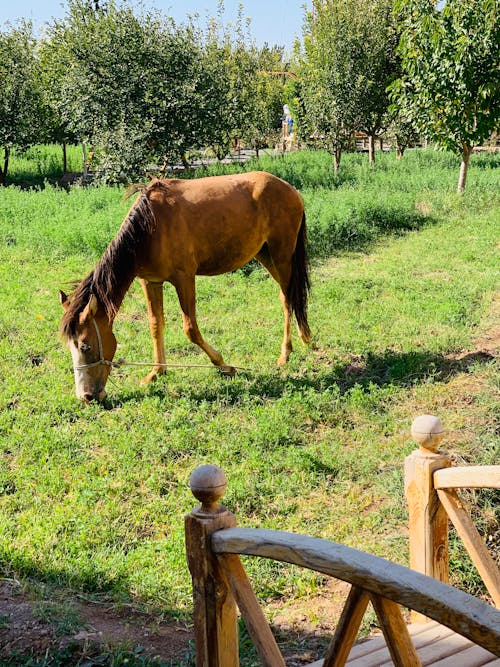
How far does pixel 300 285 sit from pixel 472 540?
538 centimetres

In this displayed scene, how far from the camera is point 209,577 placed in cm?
201

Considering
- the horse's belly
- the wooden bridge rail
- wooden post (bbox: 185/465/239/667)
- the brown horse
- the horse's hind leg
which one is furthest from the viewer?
the horse's hind leg

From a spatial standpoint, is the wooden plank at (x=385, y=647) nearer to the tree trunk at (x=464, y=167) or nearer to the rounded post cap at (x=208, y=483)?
the rounded post cap at (x=208, y=483)

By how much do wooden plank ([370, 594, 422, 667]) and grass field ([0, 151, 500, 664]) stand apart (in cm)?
232

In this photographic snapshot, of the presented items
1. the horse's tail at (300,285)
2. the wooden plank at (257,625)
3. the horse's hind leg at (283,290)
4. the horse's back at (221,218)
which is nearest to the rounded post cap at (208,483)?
the wooden plank at (257,625)

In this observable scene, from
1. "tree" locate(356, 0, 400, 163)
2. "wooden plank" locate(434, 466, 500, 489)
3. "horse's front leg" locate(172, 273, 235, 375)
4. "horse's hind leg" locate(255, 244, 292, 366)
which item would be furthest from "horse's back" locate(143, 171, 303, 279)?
"tree" locate(356, 0, 400, 163)

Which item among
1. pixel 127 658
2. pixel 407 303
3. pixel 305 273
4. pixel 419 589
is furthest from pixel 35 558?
pixel 407 303

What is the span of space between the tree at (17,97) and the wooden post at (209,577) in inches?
852

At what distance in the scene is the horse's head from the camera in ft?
19.9

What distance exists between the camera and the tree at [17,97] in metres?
21.5

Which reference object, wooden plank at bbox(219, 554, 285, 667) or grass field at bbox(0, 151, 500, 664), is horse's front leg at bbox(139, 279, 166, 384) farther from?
wooden plank at bbox(219, 554, 285, 667)

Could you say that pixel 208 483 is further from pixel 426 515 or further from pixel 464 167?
pixel 464 167

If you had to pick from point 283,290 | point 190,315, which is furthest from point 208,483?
point 283,290

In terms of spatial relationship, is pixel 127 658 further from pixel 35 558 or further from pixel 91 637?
pixel 35 558
